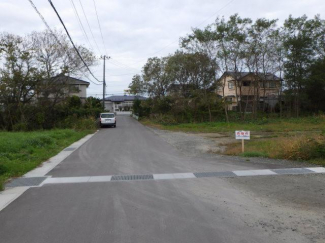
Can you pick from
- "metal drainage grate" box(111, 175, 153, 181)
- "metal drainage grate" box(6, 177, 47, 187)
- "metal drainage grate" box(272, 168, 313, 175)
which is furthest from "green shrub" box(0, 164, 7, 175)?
"metal drainage grate" box(272, 168, 313, 175)

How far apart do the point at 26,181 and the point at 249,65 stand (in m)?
29.9

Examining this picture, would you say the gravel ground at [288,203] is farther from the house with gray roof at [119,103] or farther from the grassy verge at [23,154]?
the house with gray roof at [119,103]

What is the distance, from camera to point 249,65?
3378 cm

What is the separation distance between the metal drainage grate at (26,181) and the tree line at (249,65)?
26.1 meters

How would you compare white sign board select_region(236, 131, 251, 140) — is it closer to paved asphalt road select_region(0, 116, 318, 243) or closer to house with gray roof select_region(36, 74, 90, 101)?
paved asphalt road select_region(0, 116, 318, 243)

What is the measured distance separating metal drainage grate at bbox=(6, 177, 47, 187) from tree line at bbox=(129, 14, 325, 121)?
26.1m

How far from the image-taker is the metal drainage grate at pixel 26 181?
7844 millimetres

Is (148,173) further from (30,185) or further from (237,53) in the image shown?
(237,53)

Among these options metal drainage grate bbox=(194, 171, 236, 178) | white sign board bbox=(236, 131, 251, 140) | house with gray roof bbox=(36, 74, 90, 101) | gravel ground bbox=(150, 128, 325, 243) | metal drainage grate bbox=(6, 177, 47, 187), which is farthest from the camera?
house with gray roof bbox=(36, 74, 90, 101)

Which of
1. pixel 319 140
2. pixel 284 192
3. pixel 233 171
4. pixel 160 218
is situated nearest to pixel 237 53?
pixel 319 140

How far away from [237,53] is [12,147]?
25.7 m

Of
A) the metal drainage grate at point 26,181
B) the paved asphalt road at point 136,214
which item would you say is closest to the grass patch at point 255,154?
the paved asphalt road at point 136,214

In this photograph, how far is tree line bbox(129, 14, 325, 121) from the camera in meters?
32.2

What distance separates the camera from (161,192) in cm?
678
